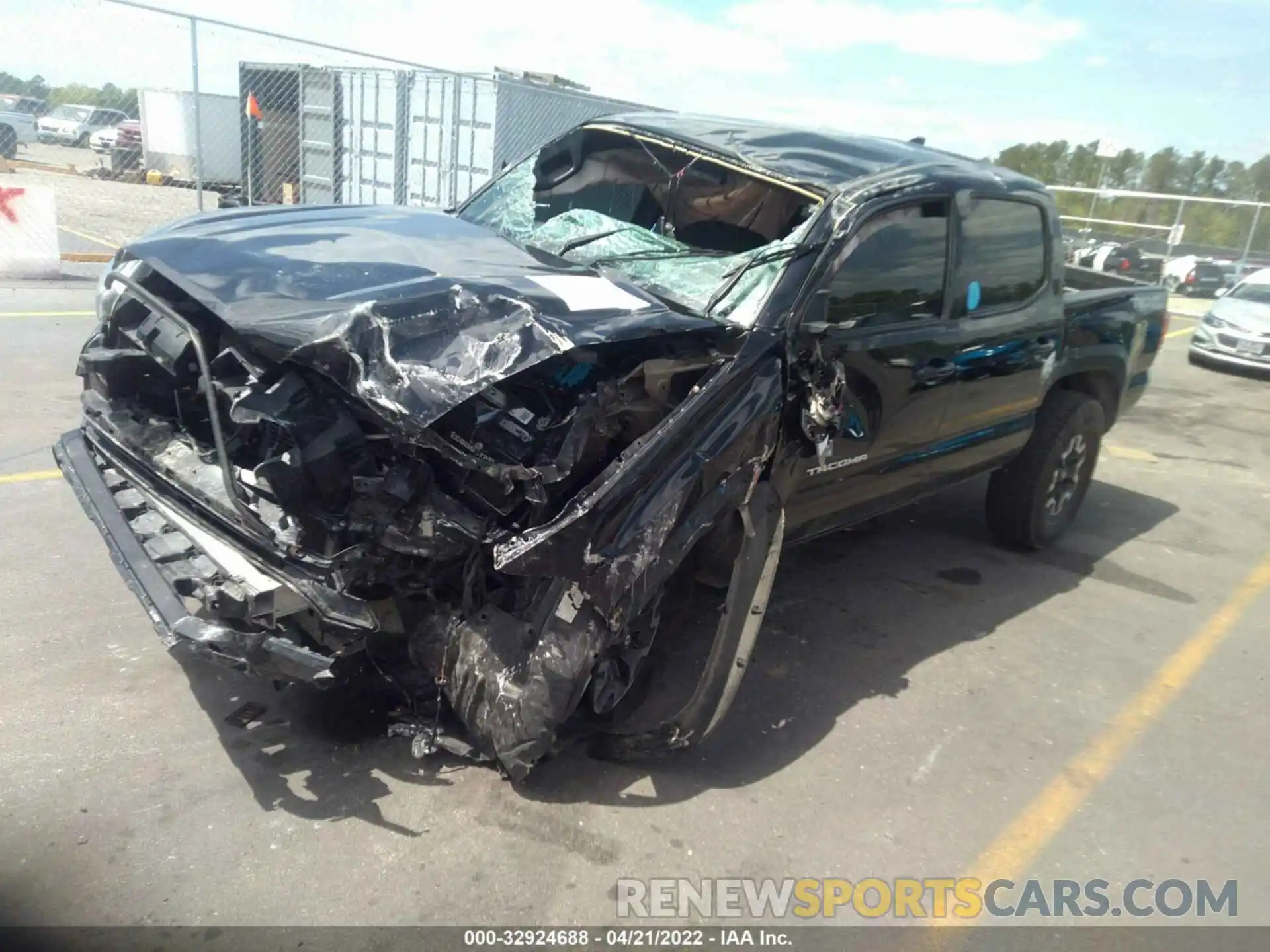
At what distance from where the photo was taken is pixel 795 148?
3.88m

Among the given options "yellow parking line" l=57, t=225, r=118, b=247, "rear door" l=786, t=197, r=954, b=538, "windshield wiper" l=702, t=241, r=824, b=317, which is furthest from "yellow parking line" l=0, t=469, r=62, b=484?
"yellow parking line" l=57, t=225, r=118, b=247

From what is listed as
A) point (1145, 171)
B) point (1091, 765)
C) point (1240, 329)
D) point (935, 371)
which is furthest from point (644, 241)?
point (1145, 171)

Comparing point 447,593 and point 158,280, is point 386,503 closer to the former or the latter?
point 447,593

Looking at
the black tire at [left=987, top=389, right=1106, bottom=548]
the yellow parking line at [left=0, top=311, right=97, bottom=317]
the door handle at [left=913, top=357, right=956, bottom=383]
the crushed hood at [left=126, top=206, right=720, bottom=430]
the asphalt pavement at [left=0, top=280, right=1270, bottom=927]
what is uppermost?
the crushed hood at [left=126, top=206, right=720, bottom=430]

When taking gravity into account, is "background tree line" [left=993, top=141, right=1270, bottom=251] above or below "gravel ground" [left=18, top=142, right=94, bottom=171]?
above

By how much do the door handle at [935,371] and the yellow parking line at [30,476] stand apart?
162 inches

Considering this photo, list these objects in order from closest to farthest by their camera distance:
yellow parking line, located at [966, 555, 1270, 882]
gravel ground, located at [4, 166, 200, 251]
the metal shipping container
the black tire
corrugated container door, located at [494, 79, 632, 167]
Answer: yellow parking line, located at [966, 555, 1270, 882] → the black tire → corrugated container door, located at [494, 79, 632, 167] → the metal shipping container → gravel ground, located at [4, 166, 200, 251]

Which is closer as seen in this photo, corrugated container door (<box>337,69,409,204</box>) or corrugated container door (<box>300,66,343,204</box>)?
corrugated container door (<box>337,69,409,204</box>)

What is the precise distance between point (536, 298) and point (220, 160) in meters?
17.8

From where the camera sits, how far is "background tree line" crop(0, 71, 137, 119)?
1268cm

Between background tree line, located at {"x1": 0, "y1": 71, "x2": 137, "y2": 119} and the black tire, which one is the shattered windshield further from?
background tree line, located at {"x1": 0, "y1": 71, "x2": 137, "y2": 119}

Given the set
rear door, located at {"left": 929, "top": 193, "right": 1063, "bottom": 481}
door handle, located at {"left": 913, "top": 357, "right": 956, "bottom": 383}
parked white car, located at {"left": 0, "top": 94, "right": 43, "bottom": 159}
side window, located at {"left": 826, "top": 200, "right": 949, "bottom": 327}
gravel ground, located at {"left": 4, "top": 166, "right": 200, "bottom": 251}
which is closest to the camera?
side window, located at {"left": 826, "top": 200, "right": 949, "bottom": 327}

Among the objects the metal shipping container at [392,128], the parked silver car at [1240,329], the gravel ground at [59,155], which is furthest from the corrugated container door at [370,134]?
the gravel ground at [59,155]

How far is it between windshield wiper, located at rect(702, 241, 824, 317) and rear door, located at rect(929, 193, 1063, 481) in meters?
0.97
